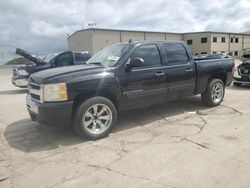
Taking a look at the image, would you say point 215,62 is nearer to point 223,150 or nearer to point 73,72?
point 223,150

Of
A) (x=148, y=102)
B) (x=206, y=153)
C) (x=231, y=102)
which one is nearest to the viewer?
(x=206, y=153)

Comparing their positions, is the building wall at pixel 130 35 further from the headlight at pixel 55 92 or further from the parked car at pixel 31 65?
the headlight at pixel 55 92

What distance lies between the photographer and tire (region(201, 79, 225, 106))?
6819mm

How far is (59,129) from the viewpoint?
5.38 m

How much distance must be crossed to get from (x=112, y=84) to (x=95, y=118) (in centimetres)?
76

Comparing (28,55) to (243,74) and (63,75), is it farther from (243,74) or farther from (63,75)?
(243,74)

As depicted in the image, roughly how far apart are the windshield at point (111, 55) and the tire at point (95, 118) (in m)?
0.92

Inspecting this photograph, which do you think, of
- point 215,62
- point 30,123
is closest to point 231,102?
point 215,62

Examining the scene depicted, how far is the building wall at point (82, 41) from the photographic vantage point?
44.9m

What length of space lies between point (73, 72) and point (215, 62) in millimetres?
4244

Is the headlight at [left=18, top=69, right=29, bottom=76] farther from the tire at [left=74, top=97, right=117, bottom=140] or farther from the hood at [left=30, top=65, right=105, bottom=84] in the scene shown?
the tire at [left=74, top=97, right=117, bottom=140]

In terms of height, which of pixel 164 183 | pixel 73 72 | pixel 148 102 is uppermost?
pixel 73 72

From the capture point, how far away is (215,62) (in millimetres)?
6938

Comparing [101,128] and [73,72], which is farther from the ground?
[73,72]
